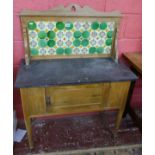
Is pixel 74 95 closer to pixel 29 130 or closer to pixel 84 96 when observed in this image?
pixel 84 96

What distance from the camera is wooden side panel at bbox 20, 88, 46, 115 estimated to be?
1.23 m

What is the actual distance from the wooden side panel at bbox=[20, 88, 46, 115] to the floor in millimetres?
433

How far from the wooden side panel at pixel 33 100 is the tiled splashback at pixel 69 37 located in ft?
1.19

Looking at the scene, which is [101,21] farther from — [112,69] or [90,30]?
[112,69]

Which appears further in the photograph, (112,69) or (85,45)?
(85,45)

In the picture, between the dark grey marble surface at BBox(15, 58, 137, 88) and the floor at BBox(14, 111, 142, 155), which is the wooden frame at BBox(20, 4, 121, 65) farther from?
the floor at BBox(14, 111, 142, 155)

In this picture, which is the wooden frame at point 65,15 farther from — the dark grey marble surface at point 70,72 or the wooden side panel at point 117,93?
the wooden side panel at point 117,93

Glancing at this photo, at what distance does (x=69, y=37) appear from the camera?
145cm

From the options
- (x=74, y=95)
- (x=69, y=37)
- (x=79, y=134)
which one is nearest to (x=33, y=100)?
(x=74, y=95)

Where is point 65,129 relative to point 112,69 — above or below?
below
